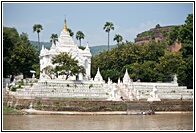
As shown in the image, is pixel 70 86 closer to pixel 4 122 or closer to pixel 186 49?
pixel 4 122

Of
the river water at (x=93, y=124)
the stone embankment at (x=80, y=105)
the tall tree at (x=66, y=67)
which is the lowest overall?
the river water at (x=93, y=124)

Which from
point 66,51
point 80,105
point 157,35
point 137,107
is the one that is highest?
point 157,35

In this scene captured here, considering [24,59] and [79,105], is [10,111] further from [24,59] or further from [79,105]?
[24,59]

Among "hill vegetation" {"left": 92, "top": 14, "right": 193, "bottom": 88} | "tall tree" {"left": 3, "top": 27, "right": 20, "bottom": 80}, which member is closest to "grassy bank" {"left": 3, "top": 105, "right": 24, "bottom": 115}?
"tall tree" {"left": 3, "top": 27, "right": 20, "bottom": 80}

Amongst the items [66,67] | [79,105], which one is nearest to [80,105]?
[79,105]

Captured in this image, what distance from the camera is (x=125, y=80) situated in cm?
4666

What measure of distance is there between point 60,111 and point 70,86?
692 cm

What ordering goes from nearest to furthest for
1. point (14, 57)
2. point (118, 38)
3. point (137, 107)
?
1. point (137, 107)
2. point (14, 57)
3. point (118, 38)

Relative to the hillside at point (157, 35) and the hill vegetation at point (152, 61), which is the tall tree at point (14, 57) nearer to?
the hill vegetation at point (152, 61)

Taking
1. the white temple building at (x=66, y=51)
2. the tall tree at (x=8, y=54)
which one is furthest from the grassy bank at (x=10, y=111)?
the white temple building at (x=66, y=51)

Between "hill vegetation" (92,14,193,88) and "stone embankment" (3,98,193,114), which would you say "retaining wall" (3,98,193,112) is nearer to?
"stone embankment" (3,98,193,114)

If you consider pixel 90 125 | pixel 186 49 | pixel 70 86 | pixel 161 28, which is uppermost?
pixel 161 28

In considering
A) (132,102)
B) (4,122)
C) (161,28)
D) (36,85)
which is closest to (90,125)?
(4,122)

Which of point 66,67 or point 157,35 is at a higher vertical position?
point 157,35
